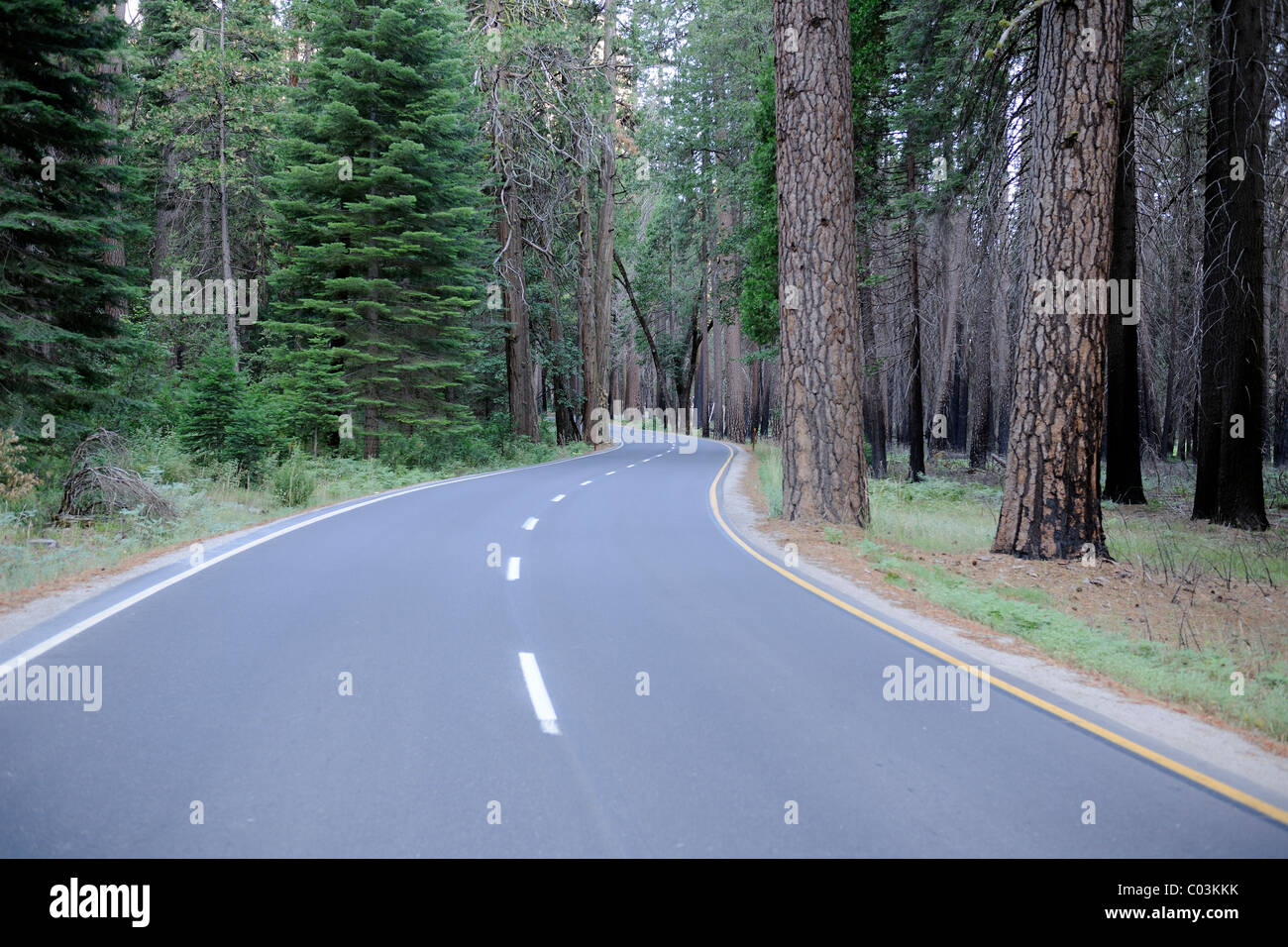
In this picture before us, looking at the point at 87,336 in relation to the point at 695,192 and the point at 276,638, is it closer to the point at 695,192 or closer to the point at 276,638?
the point at 276,638

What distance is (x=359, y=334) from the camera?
84.0 ft

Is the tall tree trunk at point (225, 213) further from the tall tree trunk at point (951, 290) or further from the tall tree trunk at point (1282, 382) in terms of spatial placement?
the tall tree trunk at point (1282, 382)

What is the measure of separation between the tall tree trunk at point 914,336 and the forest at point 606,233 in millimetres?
157

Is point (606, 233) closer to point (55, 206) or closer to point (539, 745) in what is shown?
point (55, 206)

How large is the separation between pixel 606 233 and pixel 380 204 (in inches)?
734

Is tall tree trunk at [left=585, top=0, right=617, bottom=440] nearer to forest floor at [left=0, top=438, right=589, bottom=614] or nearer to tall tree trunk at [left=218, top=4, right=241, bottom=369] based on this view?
tall tree trunk at [left=218, top=4, right=241, bottom=369]

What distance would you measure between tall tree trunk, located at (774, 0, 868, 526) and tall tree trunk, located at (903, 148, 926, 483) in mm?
7660

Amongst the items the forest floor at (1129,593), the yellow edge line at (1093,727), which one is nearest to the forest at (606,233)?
the forest floor at (1129,593)

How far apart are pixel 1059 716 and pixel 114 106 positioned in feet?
88.3

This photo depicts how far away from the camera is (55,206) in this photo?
1533 centimetres

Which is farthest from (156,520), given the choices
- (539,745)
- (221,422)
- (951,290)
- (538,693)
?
(951,290)

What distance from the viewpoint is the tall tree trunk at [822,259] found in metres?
14.6

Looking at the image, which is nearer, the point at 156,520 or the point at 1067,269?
the point at 1067,269
